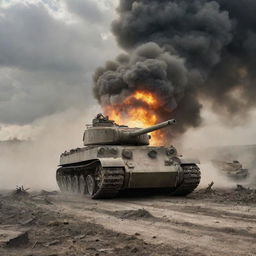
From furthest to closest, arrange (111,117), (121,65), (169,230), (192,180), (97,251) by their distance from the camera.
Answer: (121,65) → (111,117) → (192,180) → (169,230) → (97,251)

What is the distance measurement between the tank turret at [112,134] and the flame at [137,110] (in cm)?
471

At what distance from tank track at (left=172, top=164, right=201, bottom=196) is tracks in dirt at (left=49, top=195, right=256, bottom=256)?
2.90 metres

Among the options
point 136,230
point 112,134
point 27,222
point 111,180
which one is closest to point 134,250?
point 136,230

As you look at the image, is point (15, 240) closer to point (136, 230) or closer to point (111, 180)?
point (136, 230)

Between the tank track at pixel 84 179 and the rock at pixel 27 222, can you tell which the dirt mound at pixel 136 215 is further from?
the tank track at pixel 84 179

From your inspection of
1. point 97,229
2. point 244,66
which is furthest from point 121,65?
point 97,229

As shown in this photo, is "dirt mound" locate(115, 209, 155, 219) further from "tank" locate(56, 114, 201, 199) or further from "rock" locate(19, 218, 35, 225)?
"tank" locate(56, 114, 201, 199)

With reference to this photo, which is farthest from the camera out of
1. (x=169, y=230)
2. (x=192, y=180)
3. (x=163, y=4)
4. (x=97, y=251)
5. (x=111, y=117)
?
(x=163, y=4)

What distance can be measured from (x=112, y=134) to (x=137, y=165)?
219 centimetres

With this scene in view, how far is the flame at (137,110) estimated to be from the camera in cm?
2276

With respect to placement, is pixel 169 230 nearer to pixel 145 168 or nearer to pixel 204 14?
pixel 145 168

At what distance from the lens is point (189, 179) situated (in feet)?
51.0

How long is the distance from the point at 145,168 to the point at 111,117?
341 inches

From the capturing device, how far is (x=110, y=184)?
14367mm
